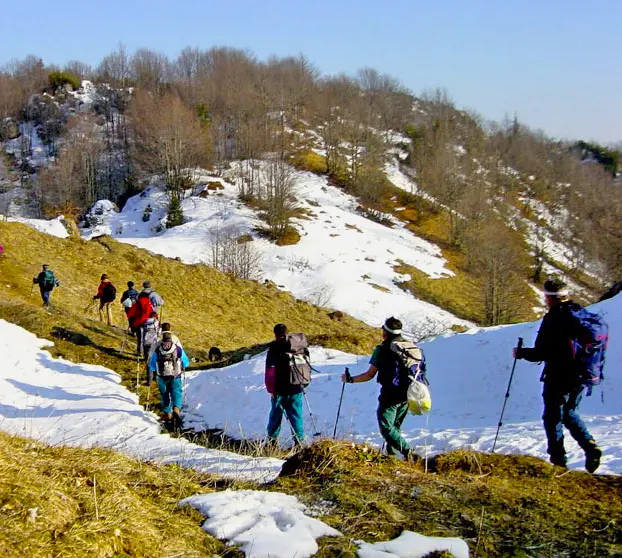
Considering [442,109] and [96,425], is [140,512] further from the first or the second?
[442,109]

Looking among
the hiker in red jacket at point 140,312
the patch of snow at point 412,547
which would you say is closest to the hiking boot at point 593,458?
the patch of snow at point 412,547

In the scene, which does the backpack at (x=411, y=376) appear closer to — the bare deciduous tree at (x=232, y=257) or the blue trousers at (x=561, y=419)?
the blue trousers at (x=561, y=419)

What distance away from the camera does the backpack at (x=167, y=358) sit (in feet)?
28.4

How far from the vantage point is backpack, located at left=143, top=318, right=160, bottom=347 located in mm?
11531

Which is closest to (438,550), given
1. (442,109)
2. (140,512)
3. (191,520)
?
(191,520)

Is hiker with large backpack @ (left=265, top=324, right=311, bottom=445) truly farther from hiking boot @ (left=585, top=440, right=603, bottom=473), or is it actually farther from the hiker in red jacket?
the hiker in red jacket

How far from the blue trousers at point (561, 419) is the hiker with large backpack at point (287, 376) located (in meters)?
3.04

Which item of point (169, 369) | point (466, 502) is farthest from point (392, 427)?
point (169, 369)

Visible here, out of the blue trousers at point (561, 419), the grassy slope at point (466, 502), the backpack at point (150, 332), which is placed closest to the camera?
the grassy slope at point (466, 502)

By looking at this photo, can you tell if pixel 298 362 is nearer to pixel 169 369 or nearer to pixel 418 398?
pixel 418 398

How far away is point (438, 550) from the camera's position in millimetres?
2904

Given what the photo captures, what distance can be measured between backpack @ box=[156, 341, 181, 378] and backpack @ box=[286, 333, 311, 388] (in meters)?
2.41

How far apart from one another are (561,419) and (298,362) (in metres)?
3.20

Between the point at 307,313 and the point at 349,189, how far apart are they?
115 ft
